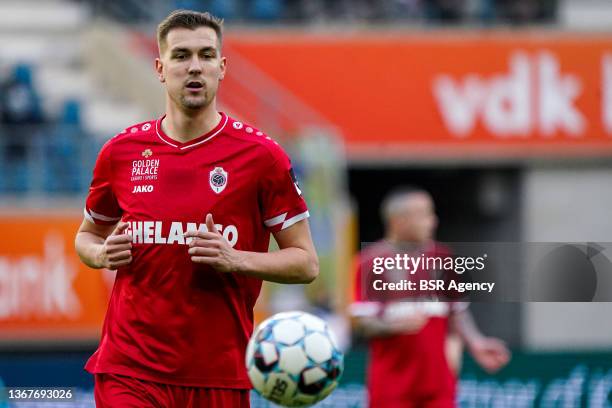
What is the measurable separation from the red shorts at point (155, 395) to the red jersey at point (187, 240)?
30 mm

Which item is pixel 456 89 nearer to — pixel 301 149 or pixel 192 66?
pixel 301 149

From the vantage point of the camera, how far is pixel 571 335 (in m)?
16.9

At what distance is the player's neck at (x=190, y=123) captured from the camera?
4926mm

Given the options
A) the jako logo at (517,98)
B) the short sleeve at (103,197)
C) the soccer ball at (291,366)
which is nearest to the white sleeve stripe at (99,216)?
the short sleeve at (103,197)

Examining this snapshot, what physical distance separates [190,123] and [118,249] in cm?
56

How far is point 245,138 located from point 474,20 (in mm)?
12127

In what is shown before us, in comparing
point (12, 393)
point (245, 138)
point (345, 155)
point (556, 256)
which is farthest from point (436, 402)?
point (345, 155)

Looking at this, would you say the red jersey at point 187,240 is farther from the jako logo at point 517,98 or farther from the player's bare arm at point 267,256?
the jako logo at point 517,98

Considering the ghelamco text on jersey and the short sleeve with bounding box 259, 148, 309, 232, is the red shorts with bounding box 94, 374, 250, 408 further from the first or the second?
the short sleeve with bounding box 259, 148, 309, 232

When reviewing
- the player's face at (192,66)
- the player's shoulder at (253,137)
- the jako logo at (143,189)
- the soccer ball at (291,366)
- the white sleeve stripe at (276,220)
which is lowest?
the soccer ball at (291,366)

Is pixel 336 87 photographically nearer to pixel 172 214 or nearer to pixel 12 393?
Answer: pixel 12 393

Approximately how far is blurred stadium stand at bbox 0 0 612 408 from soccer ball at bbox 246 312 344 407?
7623 mm

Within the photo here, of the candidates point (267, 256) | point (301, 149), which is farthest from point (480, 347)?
point (301, 149)

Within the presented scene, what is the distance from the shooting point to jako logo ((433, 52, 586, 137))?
1636cm
